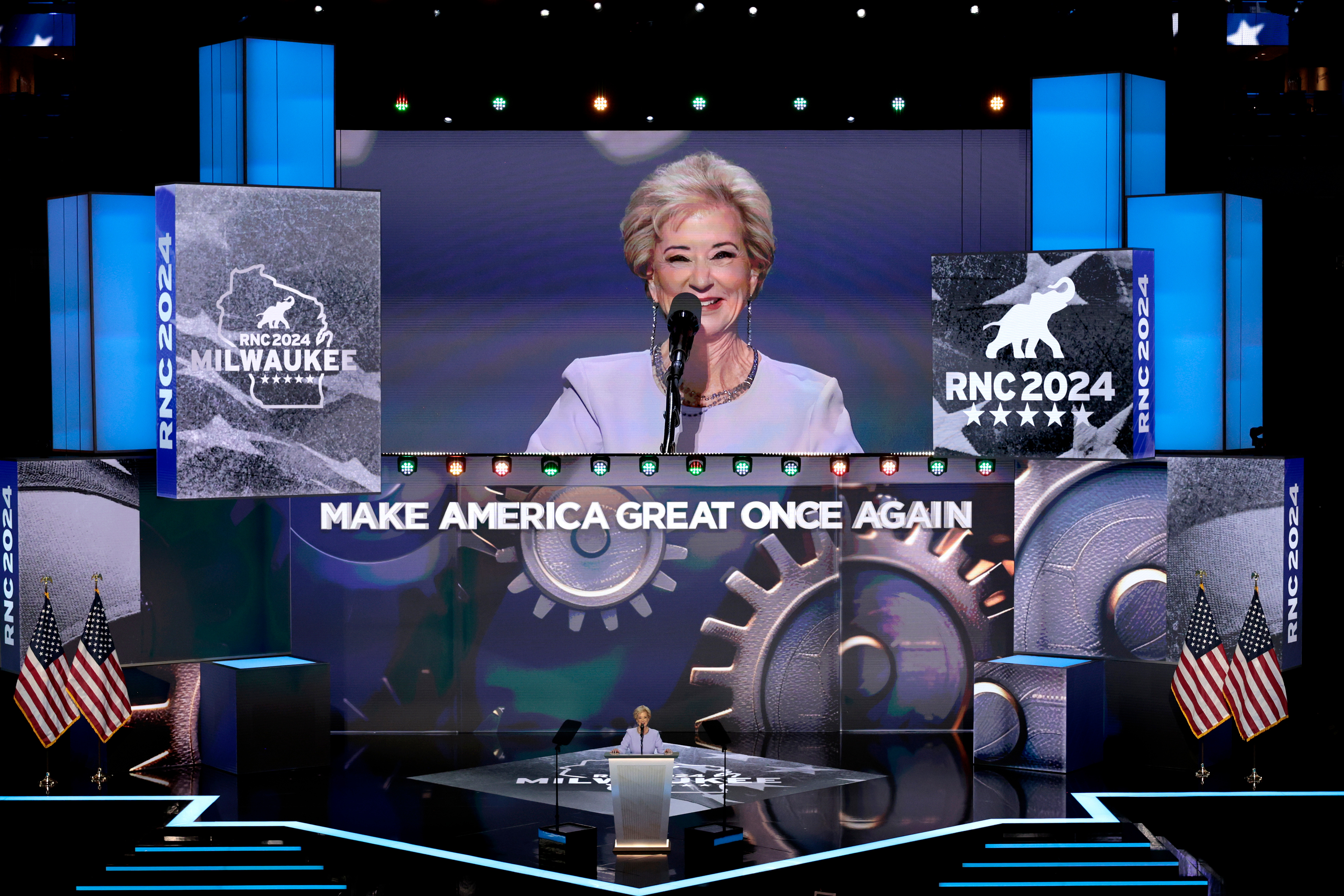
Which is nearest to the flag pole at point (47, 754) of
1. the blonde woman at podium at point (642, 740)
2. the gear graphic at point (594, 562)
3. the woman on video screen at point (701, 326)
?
the gear graphic at point (594, 562)

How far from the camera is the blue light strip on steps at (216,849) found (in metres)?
9.85

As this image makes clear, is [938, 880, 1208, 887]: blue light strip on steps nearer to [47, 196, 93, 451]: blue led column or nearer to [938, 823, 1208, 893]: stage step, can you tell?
[938, 823, 1208, 893]: stage step

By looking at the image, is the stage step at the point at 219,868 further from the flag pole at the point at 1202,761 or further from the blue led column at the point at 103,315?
the flag pole at the point at 1202,761

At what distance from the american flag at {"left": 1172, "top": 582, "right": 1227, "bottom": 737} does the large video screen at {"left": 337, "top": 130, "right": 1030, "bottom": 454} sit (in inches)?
130

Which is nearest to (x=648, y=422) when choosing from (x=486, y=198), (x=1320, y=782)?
(x=486, y=198)

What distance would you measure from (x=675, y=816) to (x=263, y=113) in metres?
5.91

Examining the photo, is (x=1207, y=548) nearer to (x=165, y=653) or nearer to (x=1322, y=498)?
(x=1322, y=498)

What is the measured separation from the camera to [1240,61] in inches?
558

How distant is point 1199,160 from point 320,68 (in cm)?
680

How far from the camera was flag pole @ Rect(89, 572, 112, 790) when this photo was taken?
12.1 m

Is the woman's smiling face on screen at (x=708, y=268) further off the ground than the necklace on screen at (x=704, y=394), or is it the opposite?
the woman's smiling face on screen at (x=708, y=268)

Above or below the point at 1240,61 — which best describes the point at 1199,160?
below

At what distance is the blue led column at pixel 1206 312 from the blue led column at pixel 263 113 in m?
6.27

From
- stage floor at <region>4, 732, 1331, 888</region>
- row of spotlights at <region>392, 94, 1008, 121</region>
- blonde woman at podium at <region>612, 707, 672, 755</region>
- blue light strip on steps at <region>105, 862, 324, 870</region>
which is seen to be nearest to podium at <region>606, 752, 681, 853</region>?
stage floor at <region>4, 732, 1331, 888</region>
